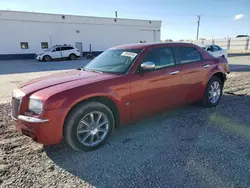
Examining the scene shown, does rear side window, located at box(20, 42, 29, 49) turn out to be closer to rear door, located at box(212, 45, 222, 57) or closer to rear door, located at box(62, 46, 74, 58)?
rear door, located at box(62, 46, 74, 58)

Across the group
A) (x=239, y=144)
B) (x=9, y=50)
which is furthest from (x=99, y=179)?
(x=9, y=50)

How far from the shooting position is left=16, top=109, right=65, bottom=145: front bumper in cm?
283

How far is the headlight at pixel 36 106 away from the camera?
287 cm

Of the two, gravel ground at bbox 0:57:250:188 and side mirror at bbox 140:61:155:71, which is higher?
side mirror at bbox 140:61:155:71

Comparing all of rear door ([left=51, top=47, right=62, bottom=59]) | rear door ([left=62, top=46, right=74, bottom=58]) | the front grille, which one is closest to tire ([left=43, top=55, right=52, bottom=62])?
rear door ([left=51, top=47, right=62, bottom=59])

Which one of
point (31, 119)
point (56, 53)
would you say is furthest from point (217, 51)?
point (31, 119)

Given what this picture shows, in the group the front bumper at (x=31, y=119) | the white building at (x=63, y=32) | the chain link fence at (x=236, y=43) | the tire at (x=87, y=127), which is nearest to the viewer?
the front bumper at (x=31, y=119)

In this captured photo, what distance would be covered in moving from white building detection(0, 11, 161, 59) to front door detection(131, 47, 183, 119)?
24615 millimetres

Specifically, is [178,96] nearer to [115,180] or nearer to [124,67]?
[124,67]

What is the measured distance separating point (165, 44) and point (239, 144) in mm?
2368

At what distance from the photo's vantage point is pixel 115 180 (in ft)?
8.45

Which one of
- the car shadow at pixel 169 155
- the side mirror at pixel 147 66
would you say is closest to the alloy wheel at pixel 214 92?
the car shadow at pixel 169 155

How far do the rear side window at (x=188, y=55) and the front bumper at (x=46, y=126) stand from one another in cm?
288

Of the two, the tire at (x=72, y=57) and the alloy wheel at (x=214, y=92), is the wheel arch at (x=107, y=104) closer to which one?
the alloy wheel at (x=214, y=92)
